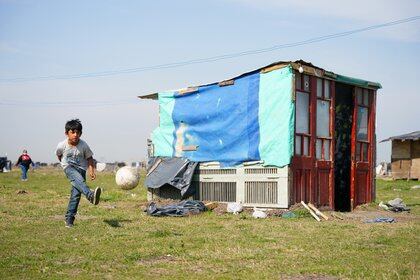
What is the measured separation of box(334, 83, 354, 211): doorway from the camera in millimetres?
15828

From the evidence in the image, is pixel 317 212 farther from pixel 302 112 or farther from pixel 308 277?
pixel 308 277

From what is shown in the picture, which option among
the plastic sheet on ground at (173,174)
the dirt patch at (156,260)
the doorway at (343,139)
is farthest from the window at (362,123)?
the dirt patch at (156,260)

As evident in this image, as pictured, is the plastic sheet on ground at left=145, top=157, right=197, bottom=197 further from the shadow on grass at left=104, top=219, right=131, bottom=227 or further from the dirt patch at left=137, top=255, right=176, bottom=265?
the dirt patch at left=137, top=255, right=176, bottom=265

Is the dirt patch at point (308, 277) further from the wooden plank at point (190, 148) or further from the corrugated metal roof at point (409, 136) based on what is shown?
the corrugated metal roof at point (409, 136)

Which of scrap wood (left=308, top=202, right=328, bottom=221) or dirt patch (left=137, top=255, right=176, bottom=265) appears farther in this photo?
scrap wood (left=308, top=202, right=328, bottom=221)

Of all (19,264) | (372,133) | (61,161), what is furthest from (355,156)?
(19,264)

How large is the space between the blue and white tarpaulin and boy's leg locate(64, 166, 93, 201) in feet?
17.0

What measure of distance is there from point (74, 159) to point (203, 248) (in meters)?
3.66

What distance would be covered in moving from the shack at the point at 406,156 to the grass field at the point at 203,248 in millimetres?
26354

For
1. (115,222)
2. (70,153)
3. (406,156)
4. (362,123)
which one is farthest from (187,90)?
(406,156)

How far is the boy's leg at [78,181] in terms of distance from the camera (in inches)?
376

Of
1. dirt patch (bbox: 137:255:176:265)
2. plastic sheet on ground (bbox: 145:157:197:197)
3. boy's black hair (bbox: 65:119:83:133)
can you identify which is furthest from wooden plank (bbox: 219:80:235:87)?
dirt patch (bbox: 137:255:176:265)

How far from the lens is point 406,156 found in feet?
123

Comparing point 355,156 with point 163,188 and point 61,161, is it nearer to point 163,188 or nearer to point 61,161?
point 163,188
